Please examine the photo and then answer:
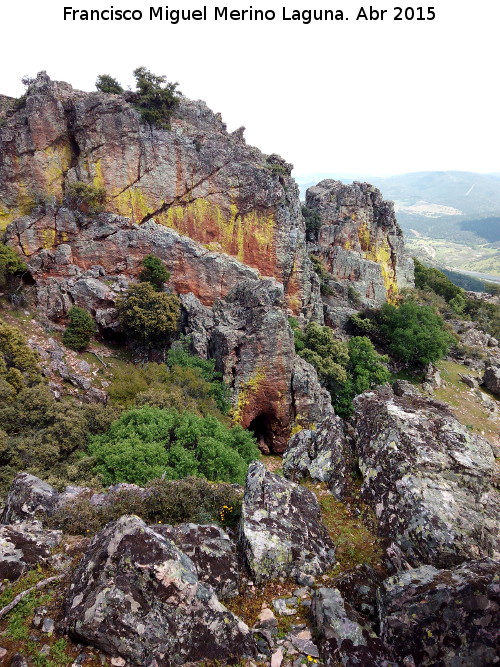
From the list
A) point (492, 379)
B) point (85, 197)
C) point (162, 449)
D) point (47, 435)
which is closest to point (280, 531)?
point (162, 449)

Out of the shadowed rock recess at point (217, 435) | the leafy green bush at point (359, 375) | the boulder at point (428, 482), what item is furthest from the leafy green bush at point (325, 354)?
the boulder at point (428, 482)

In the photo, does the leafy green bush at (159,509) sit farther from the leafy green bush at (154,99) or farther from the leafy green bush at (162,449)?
the leafy green bush at (154,99)

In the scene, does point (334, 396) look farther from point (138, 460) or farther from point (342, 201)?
point (342, 201)

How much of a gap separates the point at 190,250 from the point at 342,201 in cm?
2652

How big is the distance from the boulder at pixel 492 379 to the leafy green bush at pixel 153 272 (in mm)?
35427

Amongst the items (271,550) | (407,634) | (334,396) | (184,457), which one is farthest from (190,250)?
(407,634)

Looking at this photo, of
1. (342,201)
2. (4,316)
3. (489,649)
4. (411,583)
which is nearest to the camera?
(489,649)

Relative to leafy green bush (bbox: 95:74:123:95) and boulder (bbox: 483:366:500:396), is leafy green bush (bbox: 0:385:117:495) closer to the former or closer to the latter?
leafy green bush (bbox: 95:74:123:95)

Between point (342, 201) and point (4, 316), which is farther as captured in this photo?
point (342, 201)

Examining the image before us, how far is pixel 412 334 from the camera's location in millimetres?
39281

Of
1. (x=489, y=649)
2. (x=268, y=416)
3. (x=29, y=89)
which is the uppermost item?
(x=29, y=89)

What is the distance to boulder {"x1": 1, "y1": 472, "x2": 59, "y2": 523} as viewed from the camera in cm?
983

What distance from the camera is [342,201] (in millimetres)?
50500

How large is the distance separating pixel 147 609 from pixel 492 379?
145ft
